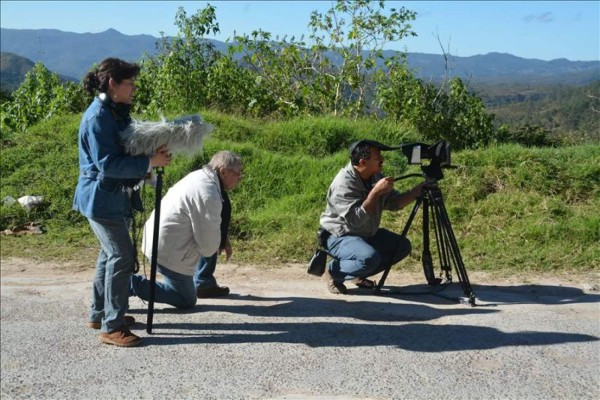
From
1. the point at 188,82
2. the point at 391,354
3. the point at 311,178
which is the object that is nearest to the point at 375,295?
the point at 391,354

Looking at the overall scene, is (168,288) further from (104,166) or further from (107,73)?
(107,73)

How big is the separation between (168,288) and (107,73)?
67.3 inches

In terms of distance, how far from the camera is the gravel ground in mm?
4191

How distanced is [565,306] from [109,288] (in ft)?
11.3

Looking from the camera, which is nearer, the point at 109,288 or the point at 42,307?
the point at 109,288

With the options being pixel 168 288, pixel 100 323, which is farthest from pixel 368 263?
pixel 100 323

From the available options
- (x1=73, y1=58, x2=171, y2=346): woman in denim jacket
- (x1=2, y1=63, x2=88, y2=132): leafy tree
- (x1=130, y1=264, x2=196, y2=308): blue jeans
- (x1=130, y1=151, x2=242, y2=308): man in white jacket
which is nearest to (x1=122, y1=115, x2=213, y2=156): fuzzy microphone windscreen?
(x1=73, y1=58, x2=171, y2=346): woman in denim jacket

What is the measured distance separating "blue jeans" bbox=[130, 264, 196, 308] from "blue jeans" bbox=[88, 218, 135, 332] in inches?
18.0

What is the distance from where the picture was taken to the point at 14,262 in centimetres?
719

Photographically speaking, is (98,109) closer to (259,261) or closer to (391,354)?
(391,354)

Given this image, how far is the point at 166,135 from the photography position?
4.67 m

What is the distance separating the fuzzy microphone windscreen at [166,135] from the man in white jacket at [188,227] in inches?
17.0

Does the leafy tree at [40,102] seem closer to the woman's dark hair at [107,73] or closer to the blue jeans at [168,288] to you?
the blue jeans at [168,288]

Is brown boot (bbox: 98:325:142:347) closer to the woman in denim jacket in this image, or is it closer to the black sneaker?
the woman in denim jacket
